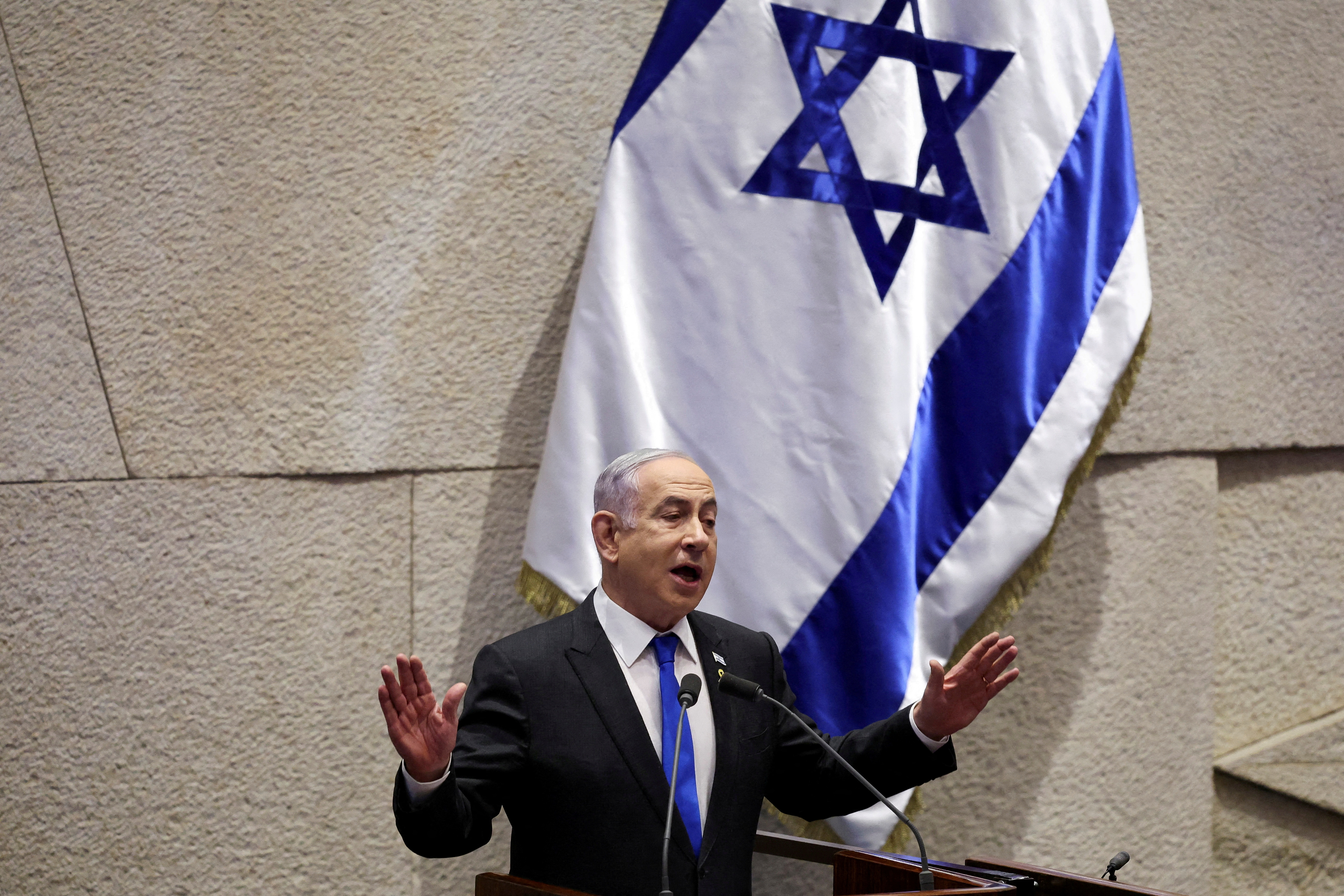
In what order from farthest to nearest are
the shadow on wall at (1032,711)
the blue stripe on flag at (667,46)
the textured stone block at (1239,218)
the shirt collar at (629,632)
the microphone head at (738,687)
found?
the textured stone block at (1239,218) → the shadow on wall at (1032,711) → the blue stripe on flag at (667,46) → the shirt collar at (629,632) → the microphone head at (738,687)

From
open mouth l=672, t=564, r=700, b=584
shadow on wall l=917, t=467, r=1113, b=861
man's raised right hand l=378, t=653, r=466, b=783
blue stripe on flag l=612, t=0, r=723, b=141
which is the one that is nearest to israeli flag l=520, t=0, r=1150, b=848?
blue stripe on flag l=612, t=0, r=723, b=141

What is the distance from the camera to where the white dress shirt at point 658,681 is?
1806mm

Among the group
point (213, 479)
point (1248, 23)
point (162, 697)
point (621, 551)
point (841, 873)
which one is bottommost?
point (841, 873)

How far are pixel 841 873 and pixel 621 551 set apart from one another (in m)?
0.58

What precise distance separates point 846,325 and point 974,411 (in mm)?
353

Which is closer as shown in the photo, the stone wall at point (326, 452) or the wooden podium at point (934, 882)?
the wooden podium at point (934, 882)

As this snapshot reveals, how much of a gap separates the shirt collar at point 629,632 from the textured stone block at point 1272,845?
2.06 m

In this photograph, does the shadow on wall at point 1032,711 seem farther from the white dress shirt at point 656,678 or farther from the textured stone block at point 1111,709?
the white dress shirt at point 656,678

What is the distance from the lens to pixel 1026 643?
3.06m

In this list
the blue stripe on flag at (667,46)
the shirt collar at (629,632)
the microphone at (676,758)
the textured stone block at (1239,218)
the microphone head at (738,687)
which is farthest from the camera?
the textured stone block at (1239,218)

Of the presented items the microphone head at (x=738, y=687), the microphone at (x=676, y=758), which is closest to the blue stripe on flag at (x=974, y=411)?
the microphone at (x=676, y=758)

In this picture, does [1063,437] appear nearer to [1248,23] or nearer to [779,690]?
[779,690]

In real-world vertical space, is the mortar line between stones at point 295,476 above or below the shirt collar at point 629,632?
above

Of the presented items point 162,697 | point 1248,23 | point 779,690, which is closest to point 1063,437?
point 779,690
